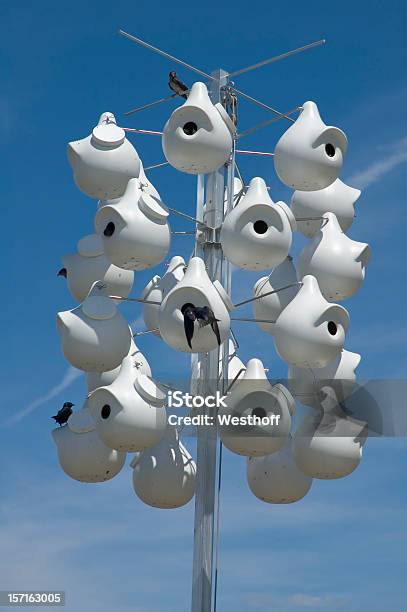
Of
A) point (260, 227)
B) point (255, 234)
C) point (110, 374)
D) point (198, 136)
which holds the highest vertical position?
point (198, 136)

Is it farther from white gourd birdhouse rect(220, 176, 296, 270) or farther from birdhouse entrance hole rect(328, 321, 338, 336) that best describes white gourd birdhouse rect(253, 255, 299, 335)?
A: birdhouse entrance hole rect(328, 321, 338, 336)

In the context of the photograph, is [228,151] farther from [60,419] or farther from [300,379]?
[60,419]

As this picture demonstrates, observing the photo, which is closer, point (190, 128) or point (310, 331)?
point (310, 331)

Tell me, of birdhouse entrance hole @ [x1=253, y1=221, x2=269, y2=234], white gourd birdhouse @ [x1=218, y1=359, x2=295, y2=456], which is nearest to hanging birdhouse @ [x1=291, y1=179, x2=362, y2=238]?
birdhouse entrance hole @ [x1=253, y1=221, x2=269, y2=234]

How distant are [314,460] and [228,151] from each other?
9.89 feet

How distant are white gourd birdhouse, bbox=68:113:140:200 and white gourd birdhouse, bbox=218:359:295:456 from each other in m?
2.46

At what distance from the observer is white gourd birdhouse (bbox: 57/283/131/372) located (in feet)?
35.4

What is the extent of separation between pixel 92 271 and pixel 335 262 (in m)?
2.47

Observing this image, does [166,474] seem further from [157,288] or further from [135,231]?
[135,231]

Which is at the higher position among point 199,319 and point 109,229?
point 109,229

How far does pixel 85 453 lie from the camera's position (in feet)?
36.9

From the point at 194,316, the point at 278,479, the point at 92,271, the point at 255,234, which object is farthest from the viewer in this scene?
the point at 92,271

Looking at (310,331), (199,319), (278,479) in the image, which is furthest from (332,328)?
(278,479)

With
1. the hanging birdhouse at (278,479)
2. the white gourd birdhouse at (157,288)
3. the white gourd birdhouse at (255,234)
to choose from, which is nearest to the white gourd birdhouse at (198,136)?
the white gourd birdhouse at (255,234)
